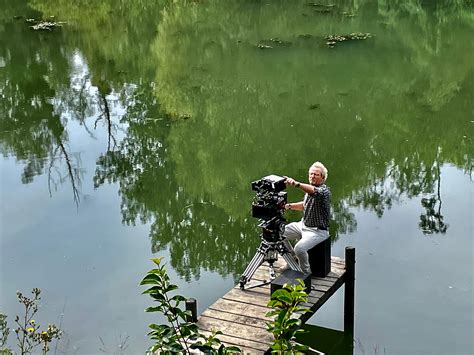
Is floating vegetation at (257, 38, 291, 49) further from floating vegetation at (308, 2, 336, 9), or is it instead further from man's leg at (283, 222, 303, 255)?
man's leg at (283, 222, 303, 255)

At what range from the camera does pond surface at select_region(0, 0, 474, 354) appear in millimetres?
6988

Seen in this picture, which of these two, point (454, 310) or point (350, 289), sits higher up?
point (350, 289)

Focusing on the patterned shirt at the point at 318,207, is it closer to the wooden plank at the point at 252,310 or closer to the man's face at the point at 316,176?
the man's face at the point at 316,176

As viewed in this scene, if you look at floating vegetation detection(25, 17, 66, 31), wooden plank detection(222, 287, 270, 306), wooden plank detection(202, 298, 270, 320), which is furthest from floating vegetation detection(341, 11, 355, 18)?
wooden plank detection(202, 298, 270, 320)

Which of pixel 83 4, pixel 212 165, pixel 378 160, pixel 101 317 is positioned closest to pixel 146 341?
pixel 101 317

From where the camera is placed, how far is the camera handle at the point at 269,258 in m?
5.64

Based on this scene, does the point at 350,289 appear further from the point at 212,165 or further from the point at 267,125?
the point at 267,125

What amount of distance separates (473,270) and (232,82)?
8.29 metres

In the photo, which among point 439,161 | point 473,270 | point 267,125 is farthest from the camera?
point 267,125

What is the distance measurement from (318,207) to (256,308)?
0.96 metres

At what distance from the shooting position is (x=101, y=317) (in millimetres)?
6664

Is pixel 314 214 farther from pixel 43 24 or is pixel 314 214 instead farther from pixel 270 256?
pixel 43 24

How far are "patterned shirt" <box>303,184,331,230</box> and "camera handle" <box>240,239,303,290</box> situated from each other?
32 cm

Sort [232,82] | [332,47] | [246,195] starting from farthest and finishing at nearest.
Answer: [332,47] < [232,82] < [246,195]
